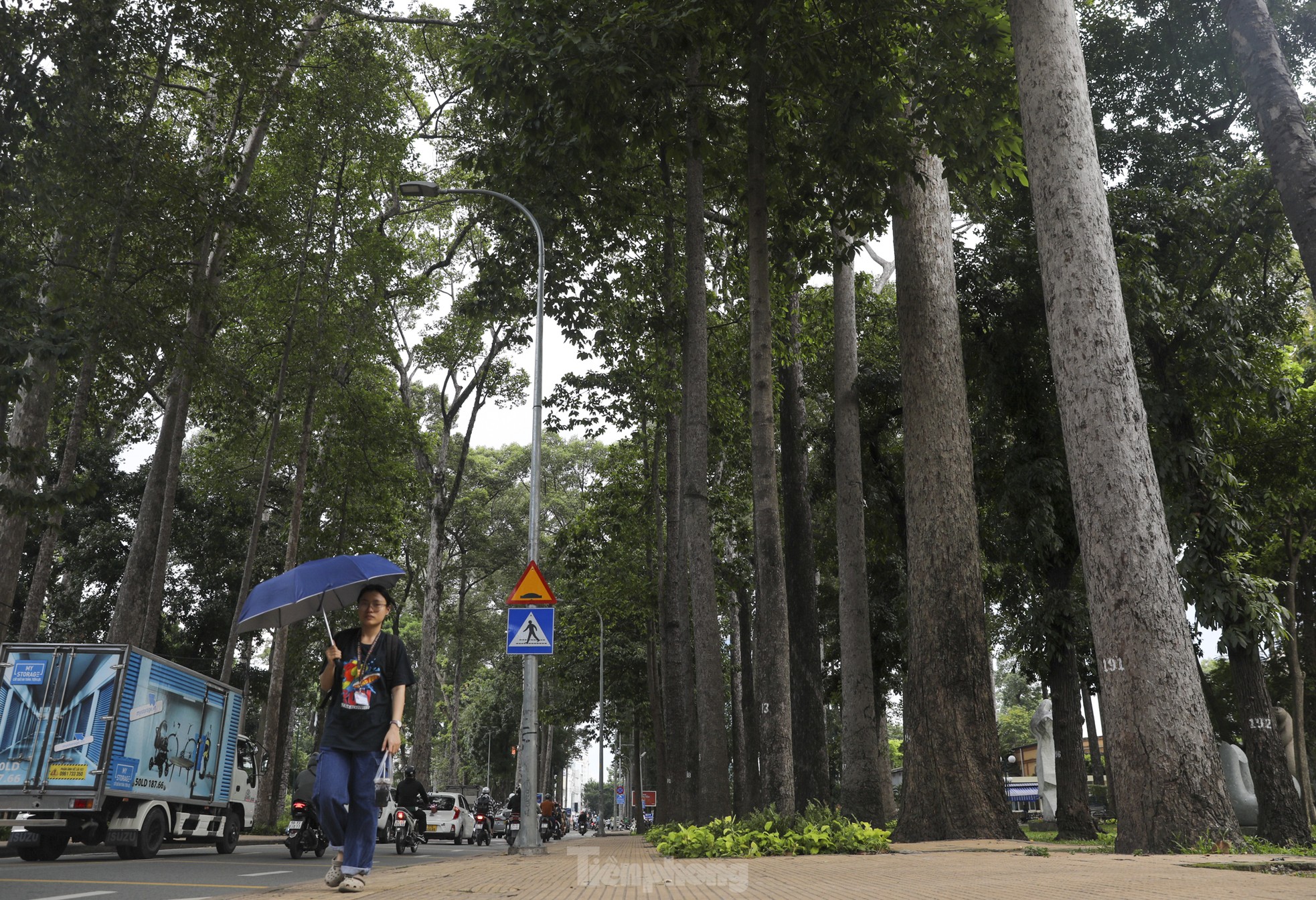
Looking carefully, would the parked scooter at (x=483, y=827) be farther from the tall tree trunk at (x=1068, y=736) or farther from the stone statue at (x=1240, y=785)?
the stone statue at (x=1240, y=785)

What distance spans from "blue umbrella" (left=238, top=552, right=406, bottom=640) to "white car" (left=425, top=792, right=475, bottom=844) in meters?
19.2

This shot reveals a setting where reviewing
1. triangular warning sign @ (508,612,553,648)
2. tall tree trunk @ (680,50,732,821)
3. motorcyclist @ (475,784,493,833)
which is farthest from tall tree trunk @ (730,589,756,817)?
triangular warning sign @ (508,612,553,648)

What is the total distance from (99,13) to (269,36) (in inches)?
126

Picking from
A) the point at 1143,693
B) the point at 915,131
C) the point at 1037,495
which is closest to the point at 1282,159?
the point at 915,131

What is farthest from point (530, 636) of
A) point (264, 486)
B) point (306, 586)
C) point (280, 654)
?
point (280, 654)

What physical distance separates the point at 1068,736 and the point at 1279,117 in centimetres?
1146

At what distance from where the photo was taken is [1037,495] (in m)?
16.3

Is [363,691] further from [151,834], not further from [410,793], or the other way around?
[410,793]

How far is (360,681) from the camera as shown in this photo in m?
5.96

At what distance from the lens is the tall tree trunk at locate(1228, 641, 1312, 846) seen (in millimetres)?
13500

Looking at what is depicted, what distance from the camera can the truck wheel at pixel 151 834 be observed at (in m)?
13.4

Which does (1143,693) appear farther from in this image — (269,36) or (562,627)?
(562,627)

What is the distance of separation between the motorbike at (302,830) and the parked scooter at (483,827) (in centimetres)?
1387

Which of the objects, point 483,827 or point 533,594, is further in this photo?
point 483,827
